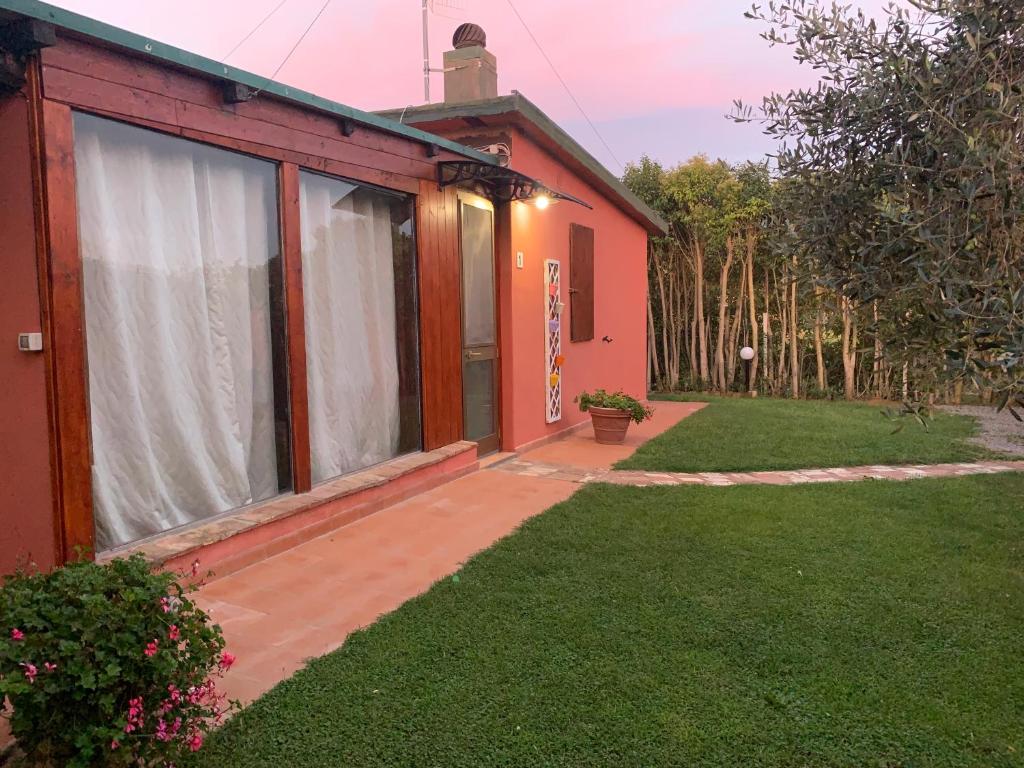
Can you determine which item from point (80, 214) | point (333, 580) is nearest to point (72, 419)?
point (80, 214)

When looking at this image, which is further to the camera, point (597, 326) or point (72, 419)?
point (597, 326)

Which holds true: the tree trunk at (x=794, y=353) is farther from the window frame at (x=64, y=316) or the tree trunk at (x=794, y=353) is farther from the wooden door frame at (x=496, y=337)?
the window frame at (x=64, y=316)

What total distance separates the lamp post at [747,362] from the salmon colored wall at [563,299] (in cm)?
239

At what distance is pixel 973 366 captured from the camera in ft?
6.25

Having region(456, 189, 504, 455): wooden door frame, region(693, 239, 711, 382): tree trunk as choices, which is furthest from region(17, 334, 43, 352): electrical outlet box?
region(693, 239, 711, 382): tree trunk

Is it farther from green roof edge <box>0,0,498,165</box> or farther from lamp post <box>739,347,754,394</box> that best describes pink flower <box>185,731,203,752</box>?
lamp post <box>739,347,754,394</box>

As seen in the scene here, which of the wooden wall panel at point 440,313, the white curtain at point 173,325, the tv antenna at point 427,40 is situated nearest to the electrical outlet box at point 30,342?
the white curtain at point 173,325

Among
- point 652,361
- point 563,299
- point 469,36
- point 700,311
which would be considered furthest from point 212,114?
point 652,361

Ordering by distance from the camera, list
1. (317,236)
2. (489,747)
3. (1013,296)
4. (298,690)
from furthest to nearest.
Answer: (317,236) < (298,690) < (489,747) < (1013,296)

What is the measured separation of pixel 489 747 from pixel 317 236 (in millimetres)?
3526

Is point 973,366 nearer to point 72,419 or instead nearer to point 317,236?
point 72,419

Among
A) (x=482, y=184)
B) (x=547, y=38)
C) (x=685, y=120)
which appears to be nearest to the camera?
(x=482, y=184)

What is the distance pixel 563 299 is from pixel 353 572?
5.08 meters

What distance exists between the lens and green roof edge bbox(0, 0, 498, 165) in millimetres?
2809
